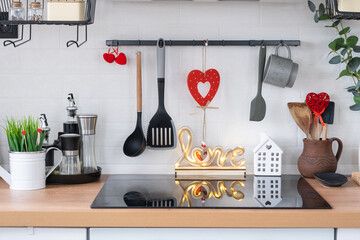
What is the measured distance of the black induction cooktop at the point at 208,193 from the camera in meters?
1.79

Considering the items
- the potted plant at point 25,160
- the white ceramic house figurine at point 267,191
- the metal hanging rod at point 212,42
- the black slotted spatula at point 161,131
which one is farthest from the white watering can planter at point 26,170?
the white ceramic house figurine at point 267,191

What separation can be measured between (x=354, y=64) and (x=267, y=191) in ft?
2.27

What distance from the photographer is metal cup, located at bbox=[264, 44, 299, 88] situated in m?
2.21

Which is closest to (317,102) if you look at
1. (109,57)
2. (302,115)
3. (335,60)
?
(302,115)

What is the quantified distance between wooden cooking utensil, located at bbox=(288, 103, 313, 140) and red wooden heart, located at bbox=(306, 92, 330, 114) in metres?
0.03

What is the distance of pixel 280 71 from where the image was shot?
2.22 m

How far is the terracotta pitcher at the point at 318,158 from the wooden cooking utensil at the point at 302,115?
71 mm

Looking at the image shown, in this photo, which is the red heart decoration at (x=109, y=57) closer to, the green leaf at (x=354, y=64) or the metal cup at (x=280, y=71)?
the metal cup at (x=280, y=71)

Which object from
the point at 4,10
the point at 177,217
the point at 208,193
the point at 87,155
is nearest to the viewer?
the point at 177,217

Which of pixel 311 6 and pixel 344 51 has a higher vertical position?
pixel 311 6

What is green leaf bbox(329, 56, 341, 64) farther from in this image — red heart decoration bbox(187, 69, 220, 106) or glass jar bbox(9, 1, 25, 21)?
glass jar bbox(9, 1, 25, 21)

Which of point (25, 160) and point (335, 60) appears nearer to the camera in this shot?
point (25, 160)

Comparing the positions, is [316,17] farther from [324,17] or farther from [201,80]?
[201,80]

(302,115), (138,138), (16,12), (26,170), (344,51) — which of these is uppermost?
(16,12)
